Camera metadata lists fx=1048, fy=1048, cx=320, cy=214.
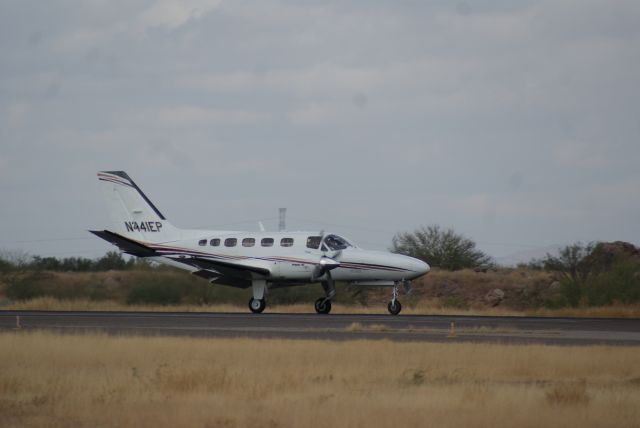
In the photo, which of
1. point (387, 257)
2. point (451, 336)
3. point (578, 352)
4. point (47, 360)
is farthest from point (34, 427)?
point (387, 257)

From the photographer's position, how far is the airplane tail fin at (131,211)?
43.8m

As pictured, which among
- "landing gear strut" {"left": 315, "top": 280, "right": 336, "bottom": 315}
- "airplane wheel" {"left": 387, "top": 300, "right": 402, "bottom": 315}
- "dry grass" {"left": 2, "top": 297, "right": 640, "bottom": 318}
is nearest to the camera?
"airplane wheel" {"left": 387, "top": 300, "right": 402, "bottom": 315}

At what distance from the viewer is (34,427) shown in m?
12.7

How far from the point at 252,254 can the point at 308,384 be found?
2480 cm

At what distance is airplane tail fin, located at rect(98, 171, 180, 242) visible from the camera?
43844 millimetres

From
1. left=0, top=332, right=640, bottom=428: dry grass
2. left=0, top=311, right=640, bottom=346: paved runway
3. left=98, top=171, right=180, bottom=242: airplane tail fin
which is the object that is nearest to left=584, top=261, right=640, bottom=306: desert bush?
left=0, top=311, right=640, bottom=346: paved runway

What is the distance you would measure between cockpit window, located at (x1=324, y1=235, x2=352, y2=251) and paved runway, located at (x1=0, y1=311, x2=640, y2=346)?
4463 millimetres

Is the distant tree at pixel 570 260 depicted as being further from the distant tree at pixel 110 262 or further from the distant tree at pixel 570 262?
the distant tree at pixel 110 262

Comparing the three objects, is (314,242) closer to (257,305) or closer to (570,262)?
(257,305)

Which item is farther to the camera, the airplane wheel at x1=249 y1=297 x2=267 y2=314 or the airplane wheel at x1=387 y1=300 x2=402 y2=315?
the airplane wheel at x1=249 y1=297 x2=267 y2=314

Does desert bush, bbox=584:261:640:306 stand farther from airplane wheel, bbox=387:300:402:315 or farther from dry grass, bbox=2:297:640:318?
airplane wheel, bbox=387:300:402:315

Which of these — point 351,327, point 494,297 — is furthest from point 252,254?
point 494,297

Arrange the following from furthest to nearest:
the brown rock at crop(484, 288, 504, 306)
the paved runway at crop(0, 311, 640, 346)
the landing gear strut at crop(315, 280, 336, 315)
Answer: the brown rock at crop(484, 288, 504, 306), the landing gear strut at crop(315, 280, 336, 315), the paved runway at crop(0, 311, 640, 346)

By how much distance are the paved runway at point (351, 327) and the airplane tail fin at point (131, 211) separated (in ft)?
23.8
